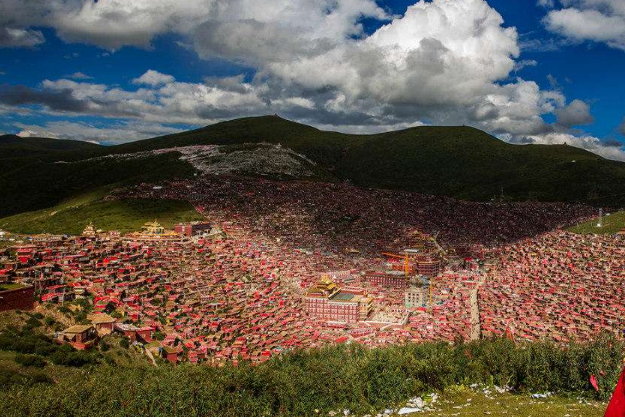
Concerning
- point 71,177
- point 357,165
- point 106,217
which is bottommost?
point 106,217

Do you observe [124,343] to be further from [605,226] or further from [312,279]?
[605,226]

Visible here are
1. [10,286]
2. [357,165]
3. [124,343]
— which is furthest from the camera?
[357,165]

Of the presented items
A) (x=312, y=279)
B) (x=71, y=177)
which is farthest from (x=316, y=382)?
(x=71, y=177)

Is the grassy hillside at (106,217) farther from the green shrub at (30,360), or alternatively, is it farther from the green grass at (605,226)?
the green grass at (605,226)

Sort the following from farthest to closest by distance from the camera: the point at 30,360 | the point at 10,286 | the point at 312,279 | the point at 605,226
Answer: the point at 605,226 → the point at 312,279 → the point at 10,286 → the point at 30,360

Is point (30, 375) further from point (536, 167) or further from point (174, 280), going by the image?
point (536, 167)

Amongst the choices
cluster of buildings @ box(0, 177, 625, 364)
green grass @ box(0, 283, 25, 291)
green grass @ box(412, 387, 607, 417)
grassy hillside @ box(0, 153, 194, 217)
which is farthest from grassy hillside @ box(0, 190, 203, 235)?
green grass @ box(412, 387, 607, 417)

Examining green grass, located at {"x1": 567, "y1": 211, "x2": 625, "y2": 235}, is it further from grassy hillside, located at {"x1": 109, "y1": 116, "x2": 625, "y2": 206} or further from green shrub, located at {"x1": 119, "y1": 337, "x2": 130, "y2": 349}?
green shrub, located at {"x1": 119, "y1": 337, "x2": 130, "y2": 349}
